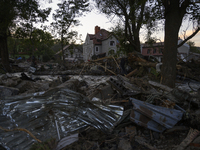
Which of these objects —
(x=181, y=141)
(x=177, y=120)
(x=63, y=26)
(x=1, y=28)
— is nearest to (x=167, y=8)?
(x=177, y=120)

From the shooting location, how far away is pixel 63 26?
20797 mm

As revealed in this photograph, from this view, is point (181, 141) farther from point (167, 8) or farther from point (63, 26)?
point (63, 26)

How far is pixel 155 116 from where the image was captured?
2.97 metres

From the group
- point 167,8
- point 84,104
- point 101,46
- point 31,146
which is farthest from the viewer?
point 101,46

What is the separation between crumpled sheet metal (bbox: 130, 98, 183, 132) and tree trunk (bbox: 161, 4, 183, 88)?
307 centimetres

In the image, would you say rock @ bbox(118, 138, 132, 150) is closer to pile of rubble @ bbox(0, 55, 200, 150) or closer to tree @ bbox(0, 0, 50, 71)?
pile of rubble @ bbox(0, 55, 200, 150)

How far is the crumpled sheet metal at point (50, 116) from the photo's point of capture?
2245mm

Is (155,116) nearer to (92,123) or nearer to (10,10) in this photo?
(92,123)

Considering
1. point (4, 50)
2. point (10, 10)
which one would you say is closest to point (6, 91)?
point (10, 10)

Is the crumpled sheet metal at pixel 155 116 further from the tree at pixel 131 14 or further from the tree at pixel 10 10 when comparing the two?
the tree at pixel 10 10

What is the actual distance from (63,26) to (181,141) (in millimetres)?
21472

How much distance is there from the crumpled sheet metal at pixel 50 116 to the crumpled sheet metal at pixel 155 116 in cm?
40

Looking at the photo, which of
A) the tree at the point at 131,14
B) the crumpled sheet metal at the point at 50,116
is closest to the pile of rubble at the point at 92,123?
the crumpled sheet metal at the point at 50,116

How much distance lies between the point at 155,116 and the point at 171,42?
12.5 ft
